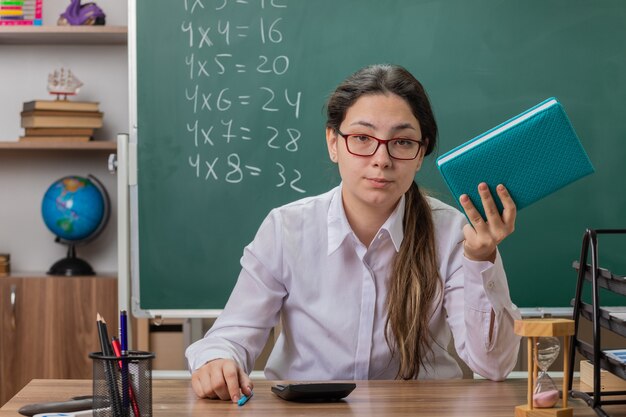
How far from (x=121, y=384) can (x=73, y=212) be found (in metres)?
2.15

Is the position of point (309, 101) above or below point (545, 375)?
above

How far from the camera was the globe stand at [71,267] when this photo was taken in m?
3.21

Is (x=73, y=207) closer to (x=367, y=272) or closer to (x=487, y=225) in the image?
(x=367, y=272)

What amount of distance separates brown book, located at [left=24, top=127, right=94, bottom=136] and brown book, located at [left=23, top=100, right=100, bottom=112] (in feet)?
0.25

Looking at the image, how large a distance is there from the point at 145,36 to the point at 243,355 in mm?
1321

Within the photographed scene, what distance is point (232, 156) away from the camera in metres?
2.68

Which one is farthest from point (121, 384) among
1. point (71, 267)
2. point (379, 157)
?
point (71, 267)

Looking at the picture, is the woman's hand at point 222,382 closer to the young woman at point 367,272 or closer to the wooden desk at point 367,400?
the wooden desk at point 367,400

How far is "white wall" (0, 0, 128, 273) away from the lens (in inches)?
136

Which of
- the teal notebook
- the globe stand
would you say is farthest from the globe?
the teal notebook

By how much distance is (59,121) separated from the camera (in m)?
3.21

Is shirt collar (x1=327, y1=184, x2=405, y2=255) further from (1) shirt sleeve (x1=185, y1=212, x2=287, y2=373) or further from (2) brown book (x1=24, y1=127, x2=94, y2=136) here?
(2) brown book (x1=24, y1=127, x2=94, y2=136)

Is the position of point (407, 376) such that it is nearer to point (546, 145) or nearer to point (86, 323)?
point (546, 145)

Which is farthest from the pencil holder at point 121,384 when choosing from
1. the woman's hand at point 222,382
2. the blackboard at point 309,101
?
the blackboard at point 309,101
